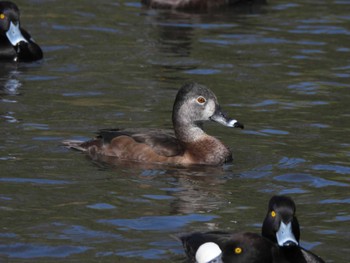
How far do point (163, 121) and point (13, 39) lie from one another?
12.9ft

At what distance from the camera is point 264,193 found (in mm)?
10703

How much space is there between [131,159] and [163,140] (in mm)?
352

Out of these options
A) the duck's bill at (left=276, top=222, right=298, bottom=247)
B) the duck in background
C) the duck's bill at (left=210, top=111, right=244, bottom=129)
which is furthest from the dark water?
the duck's bill at (left=276, top=222, right=298, bottom=247)

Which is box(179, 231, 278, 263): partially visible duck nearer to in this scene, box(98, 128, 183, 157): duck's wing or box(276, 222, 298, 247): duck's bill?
box(276, 222, 298, 247): duck's bill

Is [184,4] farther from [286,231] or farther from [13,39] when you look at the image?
[286,231]

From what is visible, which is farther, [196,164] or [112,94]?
[112,94]

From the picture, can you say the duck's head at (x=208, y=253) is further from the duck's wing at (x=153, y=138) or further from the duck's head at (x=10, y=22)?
→ the duck's head at (x=10, y=22)

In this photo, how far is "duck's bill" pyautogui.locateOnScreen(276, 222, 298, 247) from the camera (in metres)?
8.45

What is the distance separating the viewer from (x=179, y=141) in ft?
39.6

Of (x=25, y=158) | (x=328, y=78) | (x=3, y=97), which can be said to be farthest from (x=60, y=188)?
(x=328, y=78)

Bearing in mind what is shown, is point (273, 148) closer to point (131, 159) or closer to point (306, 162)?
point (306, 162)

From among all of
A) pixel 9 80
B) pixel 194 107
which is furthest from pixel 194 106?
pixel 9 80

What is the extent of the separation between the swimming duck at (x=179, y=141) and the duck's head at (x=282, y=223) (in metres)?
3.19

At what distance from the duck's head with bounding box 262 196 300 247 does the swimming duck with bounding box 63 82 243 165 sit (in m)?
3.19
